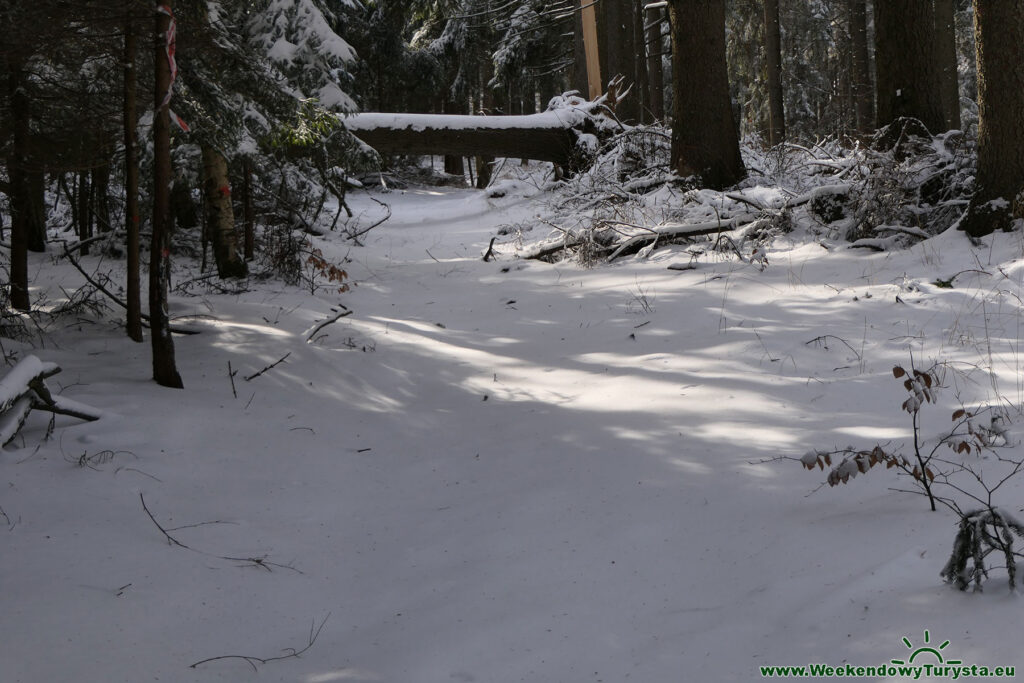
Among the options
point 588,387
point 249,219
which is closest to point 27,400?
point 588,387

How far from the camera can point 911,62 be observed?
8.78m

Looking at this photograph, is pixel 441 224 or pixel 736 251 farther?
pixel 441 224

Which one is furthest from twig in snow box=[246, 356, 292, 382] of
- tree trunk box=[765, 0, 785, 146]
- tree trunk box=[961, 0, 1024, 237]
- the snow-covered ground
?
tree trunk box=[765, 0, 785, 146]

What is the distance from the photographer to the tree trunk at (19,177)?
740cm

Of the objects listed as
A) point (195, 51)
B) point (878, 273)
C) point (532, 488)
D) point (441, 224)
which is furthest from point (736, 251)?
point (441, 224)

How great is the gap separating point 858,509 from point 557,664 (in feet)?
5.53

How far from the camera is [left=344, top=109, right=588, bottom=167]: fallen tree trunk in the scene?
583 inches

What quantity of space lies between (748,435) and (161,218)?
178 inches

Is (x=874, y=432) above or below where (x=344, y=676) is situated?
above

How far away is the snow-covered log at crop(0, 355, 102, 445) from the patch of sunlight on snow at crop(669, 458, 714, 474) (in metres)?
3.84

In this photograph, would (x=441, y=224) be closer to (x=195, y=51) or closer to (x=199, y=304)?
(x=199, y=304)

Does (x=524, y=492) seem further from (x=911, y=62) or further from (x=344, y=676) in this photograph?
(x=911, y=62)

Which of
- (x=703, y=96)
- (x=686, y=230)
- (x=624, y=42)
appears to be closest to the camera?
(x=686, y=230)

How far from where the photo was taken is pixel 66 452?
5.03 m
